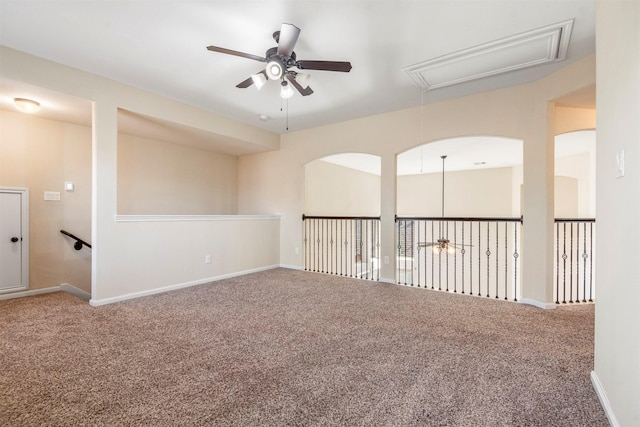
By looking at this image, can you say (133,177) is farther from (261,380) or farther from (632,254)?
(632,254)

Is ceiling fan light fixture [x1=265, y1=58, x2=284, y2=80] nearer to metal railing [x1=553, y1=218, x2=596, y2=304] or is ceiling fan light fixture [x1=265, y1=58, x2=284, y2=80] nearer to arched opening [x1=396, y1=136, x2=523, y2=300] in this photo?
metal railing [x1=553, y1=218, x2=596, y2=304]

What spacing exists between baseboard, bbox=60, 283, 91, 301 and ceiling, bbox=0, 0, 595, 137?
2.43m

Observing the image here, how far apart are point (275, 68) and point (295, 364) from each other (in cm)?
239

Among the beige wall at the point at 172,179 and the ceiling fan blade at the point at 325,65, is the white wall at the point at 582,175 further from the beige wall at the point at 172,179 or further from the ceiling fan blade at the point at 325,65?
the beige wall at the point at 172,179

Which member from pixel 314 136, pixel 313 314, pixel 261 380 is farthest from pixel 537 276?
pixel 314 136

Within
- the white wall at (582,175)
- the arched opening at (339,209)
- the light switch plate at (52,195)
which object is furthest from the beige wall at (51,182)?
the white wall at (582,175)

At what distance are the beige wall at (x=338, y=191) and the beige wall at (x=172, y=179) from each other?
1.72 m

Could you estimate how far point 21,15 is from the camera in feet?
7.38

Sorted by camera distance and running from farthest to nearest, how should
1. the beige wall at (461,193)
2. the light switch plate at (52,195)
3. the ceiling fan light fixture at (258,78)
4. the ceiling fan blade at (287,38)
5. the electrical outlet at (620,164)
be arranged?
the beige wall at (461,193) → the light switch plate at (52,195) → the ceiling fan light fixture at (258,78) → the ceiling fan blade at (287,38) → the electrical outlet at (620,164)

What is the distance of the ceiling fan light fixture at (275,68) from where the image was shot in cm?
244

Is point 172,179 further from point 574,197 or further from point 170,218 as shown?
point 574,197

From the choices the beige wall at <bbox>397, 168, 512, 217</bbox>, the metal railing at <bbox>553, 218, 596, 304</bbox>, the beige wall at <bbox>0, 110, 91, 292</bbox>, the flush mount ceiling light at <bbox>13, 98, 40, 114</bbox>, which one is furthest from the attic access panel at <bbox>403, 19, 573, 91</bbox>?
the beige wall at <bbox>397, 168, 512, 217</bbox>

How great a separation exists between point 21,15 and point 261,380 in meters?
3.36

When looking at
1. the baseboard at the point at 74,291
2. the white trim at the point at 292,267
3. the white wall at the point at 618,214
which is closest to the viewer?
the white wall at the point at 618,214
